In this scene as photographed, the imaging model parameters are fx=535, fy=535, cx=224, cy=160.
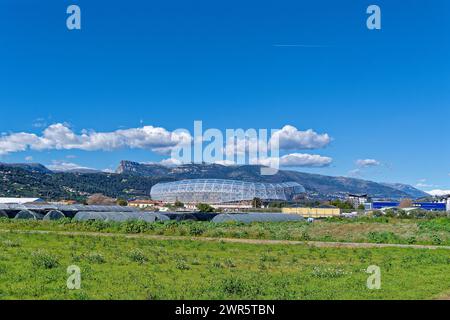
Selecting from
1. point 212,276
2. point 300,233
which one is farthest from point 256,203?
point 212,276

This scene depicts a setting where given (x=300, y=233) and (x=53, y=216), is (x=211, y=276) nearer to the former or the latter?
(x=300, y=233)

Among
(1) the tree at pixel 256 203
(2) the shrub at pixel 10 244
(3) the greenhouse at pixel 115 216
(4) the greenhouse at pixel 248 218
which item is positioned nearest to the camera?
(2) the shrub at pixel 10 244

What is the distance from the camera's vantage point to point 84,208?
103 m

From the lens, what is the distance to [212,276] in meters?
20.5

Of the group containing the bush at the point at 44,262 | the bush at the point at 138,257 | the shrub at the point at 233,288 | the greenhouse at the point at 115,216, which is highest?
the shrub at the point at 233,288

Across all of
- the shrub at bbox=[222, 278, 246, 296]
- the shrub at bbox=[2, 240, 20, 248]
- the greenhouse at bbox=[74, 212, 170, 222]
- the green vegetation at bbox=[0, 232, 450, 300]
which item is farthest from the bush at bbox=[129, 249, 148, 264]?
the greenhouse at bbox=[74, 212, 170, 222]

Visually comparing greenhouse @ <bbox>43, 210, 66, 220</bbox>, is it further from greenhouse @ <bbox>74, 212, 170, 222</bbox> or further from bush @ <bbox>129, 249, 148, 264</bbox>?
bush @ <bbox>129, 249, 148, 264</bbox>

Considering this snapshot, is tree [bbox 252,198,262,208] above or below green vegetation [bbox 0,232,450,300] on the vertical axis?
below

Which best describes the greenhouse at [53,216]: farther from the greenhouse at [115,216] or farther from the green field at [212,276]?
the green field at [212,276]

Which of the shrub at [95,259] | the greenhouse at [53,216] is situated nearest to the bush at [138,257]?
the shrub at [95,259]

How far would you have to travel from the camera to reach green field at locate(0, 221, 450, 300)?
15.9 meters

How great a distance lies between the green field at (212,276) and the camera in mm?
15922

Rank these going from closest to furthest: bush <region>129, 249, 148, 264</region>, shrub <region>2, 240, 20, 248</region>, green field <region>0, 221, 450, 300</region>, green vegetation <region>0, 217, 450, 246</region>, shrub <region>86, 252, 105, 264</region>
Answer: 1. green field <region>0, 221, 450, 300</region>
2. shrub <region>86, 252, 105, 264</region>
3. bush <region>129, 249, 148, 264</region>
4. shrub <region>2, 240, 20, 248</region>
5. green vegetation <region>0, 217, 450, 246</region>
